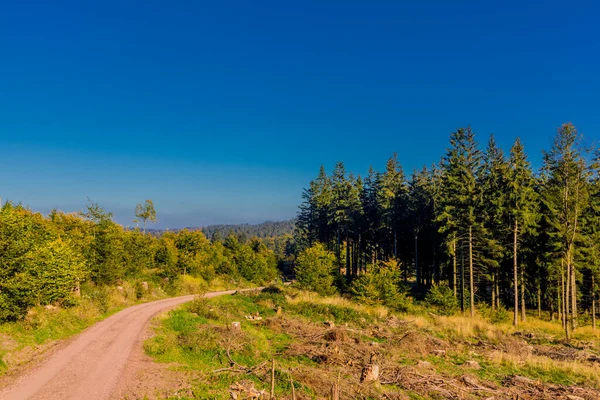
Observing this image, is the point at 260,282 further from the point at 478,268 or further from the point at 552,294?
the point at 552,294

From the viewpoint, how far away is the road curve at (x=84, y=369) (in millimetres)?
10406

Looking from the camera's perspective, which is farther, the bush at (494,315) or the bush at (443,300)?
the bush at (443,300)

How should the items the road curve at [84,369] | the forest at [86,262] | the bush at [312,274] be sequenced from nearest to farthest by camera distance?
the road curve at [84,369]
the forest at [86,262]
the bush at [312,274]

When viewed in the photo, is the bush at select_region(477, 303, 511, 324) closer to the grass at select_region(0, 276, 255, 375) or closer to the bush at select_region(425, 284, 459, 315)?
the bush at select_region(425, 284, 459, 315)

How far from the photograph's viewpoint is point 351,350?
17297 millimetres

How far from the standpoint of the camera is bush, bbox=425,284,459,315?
31703mm

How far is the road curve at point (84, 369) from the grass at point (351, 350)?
1557mm

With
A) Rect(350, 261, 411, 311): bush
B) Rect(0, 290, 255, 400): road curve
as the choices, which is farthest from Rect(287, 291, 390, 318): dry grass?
Rect(0, 290, 255, 400): road curve

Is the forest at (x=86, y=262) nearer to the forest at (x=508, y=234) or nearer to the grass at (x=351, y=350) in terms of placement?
the grass at (x=351, y=350)

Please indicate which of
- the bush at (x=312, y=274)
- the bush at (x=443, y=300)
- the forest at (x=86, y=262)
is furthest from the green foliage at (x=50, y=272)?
the bush at (x=443, y=300)

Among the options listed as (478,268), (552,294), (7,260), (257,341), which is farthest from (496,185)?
(7,260)

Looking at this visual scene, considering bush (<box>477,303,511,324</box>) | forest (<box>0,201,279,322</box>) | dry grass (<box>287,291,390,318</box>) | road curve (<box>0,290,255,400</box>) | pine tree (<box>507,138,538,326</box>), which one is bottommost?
bush (<box>477,303,511,324</box>)

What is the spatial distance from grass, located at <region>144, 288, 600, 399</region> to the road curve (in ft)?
5.11

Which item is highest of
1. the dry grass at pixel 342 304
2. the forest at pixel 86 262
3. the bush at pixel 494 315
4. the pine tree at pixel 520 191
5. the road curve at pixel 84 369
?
the pine tree at pixel 520 191
